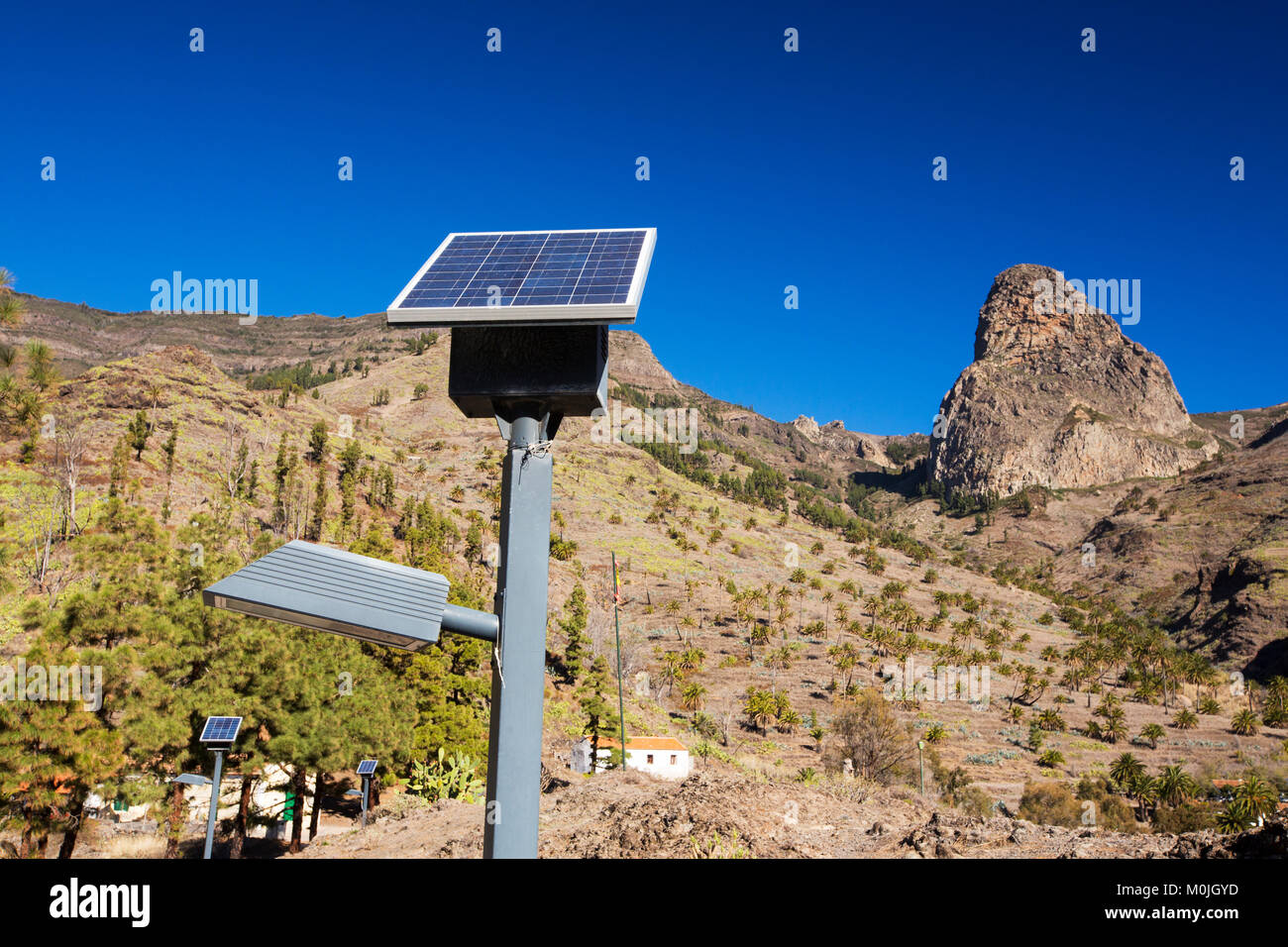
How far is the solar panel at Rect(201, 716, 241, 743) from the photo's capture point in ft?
44.6

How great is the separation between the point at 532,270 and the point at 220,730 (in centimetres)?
1200

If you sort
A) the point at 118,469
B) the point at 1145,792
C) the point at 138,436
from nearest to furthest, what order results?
the point at 1145,792, the point at 118,469, the point at 138,436

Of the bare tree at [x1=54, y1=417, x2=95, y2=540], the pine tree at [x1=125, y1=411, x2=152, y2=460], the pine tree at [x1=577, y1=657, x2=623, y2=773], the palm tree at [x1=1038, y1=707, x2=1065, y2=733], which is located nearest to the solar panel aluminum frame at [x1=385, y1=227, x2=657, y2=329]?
the pine tree at [x1=577, y1=657, x2=623, y2=773]

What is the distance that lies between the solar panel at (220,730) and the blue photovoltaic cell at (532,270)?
36.6ft

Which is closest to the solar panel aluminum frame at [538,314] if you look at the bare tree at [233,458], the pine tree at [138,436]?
the bare tree at [233,458]

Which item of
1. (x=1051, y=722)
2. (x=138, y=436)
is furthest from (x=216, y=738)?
(x=1051, y=722)

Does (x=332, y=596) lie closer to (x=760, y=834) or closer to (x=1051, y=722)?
(x=760, y=834)

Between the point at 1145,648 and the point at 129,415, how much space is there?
294 feet

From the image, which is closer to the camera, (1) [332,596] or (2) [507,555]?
(1) [332,596]

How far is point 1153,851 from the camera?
878 cm

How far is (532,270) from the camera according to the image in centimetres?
500
